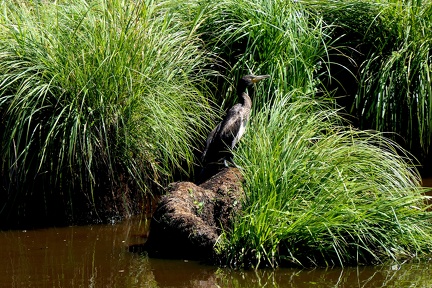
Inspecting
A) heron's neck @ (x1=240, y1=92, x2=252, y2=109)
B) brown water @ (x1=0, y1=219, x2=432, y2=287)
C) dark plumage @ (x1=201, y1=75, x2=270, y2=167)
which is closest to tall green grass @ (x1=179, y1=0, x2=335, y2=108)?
heron's neck @ (x1=240, y1=92, x2=252, y2=109)

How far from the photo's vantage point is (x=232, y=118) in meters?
6.85

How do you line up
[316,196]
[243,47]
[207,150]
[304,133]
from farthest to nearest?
[243,47], [207,150], [304,133], [316,196]

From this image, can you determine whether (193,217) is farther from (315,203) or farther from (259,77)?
(259,77)

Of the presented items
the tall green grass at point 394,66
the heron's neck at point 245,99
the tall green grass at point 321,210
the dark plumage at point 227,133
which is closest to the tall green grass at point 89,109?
the dark plumage at point 227,133

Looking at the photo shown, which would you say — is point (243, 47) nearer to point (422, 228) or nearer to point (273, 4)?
point (273, 4)

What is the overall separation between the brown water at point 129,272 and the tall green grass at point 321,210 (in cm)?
12

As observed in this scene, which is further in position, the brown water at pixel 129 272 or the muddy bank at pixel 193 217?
the muddy bank at pixel 193 217

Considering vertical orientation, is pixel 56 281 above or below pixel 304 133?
below

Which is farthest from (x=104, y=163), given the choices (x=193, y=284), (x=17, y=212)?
(x=193, y=284)

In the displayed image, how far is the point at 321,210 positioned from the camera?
231 inches

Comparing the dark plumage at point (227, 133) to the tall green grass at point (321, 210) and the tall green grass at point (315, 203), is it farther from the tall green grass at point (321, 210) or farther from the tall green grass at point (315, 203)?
the tall green grass at point (321, 210)

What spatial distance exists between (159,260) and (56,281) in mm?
699

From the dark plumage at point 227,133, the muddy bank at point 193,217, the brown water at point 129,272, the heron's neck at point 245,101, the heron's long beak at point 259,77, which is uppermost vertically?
the heron's long beak at point 259,77

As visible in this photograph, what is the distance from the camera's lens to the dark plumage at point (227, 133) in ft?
22.1
